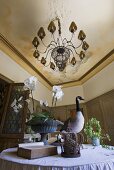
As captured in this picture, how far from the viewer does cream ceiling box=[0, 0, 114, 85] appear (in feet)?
6.79

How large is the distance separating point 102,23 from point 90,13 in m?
0.35

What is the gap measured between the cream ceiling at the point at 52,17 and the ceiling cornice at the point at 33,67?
0.07 m

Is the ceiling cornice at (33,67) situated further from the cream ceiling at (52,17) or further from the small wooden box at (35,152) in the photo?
the small wooden box at (35,152)

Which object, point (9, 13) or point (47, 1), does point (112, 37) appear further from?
point (9, 13)

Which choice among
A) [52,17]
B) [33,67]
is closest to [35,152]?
[52,17]

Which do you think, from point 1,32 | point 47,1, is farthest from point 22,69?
point 47,1

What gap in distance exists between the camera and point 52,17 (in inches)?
89.9

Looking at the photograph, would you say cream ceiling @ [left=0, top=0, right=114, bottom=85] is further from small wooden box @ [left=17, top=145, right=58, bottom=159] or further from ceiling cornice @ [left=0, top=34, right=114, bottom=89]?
small wooden box @ [left=17, top=145, right=58, bottom=159]

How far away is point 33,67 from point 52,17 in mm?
1634

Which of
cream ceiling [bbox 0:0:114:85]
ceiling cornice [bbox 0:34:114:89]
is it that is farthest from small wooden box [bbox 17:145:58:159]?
ceiling cornice [bbox 0:34:114:89]

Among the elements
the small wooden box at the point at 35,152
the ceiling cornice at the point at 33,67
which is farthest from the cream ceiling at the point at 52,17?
the small wooden box at the point at 35,152

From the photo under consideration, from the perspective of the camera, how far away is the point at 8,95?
2.79m

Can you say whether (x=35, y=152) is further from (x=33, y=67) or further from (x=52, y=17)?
(x=33, y=67)

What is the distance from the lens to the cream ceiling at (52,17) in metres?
2.07
